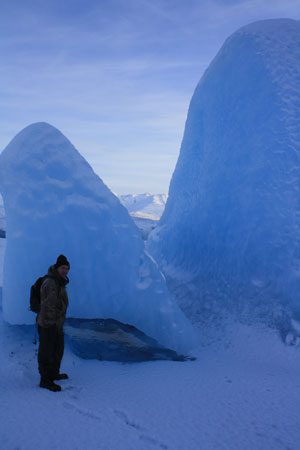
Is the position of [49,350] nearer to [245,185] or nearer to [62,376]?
[62,376]

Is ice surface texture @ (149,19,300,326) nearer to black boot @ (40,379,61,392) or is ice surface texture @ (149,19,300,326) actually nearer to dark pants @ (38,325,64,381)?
dark pants @ (38,325,64,381)

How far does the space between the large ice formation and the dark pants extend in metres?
1.46

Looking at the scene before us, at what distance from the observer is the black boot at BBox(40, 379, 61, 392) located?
459cm

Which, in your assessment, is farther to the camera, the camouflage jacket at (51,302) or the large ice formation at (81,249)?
the large ice formation at (81,249)

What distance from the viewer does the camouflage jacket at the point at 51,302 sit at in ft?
15.4

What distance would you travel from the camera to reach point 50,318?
468cm

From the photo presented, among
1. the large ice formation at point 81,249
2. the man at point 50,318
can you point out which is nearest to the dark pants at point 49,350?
the man at point 50,318

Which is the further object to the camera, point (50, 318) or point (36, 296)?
point (36, 296)

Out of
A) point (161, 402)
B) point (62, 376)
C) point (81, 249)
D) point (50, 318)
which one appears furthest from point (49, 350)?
point (81, 249)

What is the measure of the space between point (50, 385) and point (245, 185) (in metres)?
5.21

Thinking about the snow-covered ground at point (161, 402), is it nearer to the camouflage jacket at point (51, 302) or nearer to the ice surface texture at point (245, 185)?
the camouflage jacket at point (51, 302)

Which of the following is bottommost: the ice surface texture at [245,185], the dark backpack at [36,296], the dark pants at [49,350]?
the dark pants at [49,350]

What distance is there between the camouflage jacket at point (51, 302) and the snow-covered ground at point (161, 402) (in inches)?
30.3

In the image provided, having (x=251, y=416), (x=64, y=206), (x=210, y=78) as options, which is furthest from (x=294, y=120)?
(x=251, y=416)
